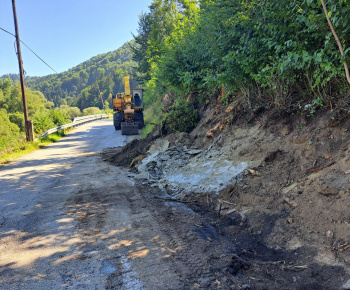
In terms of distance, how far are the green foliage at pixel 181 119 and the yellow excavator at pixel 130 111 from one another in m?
7.66

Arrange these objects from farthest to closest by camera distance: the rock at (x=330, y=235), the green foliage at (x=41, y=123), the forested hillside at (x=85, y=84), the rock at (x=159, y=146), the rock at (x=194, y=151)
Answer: the forested hillside at (x=85, y=84) < the green foliage at (x=41, y=123) < the rock at (x=159, y=146) < the rock at (x=194, y=151) < the rock at (x=330, y=235)

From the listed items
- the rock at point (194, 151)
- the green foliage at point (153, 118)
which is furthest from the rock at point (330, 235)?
the green foliage at point (153, 118)

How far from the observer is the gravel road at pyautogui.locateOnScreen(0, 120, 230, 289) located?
320 cm

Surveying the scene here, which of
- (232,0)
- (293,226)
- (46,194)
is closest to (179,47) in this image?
(232,0)

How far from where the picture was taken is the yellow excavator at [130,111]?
19.1m

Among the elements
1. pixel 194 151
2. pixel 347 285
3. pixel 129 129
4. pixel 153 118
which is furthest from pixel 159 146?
pixel 153 118

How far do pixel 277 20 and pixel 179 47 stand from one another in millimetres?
7032

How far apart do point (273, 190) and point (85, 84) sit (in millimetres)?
165339

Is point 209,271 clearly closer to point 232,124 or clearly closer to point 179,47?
point 232,124

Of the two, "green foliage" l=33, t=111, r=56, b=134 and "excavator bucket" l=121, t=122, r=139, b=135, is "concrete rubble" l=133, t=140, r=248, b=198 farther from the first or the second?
"green foliage" l=33, t=111, r=56, b=134

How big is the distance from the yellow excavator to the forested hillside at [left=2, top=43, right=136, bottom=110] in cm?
8234

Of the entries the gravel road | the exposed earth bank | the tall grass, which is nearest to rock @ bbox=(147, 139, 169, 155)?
the exposed earth bank

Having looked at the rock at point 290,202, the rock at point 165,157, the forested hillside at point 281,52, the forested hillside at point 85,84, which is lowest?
the rock at point 290,202

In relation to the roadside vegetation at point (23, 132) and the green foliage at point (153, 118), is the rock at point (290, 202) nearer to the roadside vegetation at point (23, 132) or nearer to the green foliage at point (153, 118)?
the green foliage at point (153, 118)
